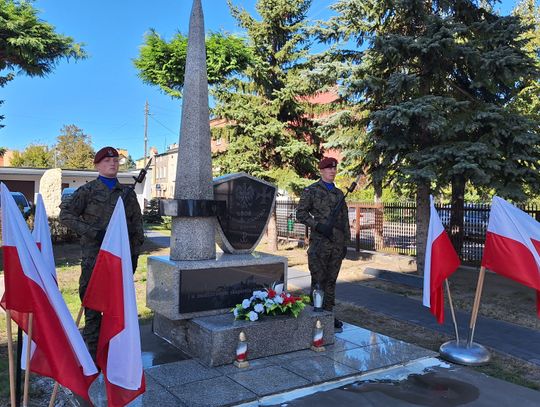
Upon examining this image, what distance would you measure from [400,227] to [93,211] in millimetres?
11100

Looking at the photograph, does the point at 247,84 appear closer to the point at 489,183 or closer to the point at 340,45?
the point at 340,45

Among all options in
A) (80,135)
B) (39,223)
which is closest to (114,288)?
(39,223)

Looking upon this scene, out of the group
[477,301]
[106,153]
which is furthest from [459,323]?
[106,153]

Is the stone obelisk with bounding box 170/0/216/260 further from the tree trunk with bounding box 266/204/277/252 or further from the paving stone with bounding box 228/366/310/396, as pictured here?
the tree trunk with bounding box 266/204/277/252

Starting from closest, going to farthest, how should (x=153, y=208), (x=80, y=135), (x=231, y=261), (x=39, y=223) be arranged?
(x=39, y=223)
(x=231, y=261)
(x=153, y=208)
(x=80, y=135)

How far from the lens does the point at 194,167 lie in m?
5.32

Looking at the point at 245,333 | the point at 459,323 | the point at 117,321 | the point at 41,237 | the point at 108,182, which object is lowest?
the point at 459,323

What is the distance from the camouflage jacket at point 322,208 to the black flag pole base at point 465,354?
5.33ft

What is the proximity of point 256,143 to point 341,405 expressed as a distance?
11486mm

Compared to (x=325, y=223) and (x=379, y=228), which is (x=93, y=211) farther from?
(x=379, y=228)

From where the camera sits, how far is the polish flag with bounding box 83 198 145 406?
276 cm

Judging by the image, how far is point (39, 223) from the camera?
143 inches

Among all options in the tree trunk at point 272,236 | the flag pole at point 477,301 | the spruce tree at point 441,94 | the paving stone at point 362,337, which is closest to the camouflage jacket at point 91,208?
the paving stone at point 362,337

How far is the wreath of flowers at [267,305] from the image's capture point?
480cm
